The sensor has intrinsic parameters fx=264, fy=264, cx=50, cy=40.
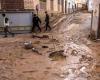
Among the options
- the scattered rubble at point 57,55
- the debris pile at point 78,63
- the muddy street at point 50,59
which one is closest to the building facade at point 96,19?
the muddy street at point 50,59

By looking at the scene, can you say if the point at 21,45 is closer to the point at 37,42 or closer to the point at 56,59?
→ the point at 37,42

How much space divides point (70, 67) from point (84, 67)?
60cm

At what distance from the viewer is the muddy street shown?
10195 millimetres

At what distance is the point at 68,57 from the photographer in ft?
43.6

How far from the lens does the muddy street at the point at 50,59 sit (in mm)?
10195

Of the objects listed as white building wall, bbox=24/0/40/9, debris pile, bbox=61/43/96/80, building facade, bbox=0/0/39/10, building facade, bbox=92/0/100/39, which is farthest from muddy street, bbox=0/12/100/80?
white building wall, bbox=24/0/40/9

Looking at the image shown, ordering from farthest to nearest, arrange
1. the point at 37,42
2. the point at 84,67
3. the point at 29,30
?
the point at 29,30 → the point at 37,42 → the point at 84,67

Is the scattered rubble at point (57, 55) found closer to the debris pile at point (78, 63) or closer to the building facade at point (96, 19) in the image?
the debris pile at point (78, 63)

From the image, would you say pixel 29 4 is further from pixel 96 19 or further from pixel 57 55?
pixel 57 55

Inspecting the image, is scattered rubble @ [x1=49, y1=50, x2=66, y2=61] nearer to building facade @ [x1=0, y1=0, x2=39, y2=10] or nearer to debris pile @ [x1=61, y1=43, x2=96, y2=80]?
debris pile @ [x1=61, y1=43, x2=96, y2=80]

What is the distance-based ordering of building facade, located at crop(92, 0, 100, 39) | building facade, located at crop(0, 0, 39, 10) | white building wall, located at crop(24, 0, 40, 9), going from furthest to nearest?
white building wall, located at crop(24, 0, 40, 9) → building facade, located at crop(0, 0, 39, 10) → building facade, located at crop(92, 0, 100, 39)

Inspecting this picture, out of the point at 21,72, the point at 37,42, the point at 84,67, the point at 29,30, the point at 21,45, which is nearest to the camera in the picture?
the point at 21,72

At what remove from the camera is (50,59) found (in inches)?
505

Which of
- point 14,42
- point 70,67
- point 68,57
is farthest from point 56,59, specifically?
point 14,42
